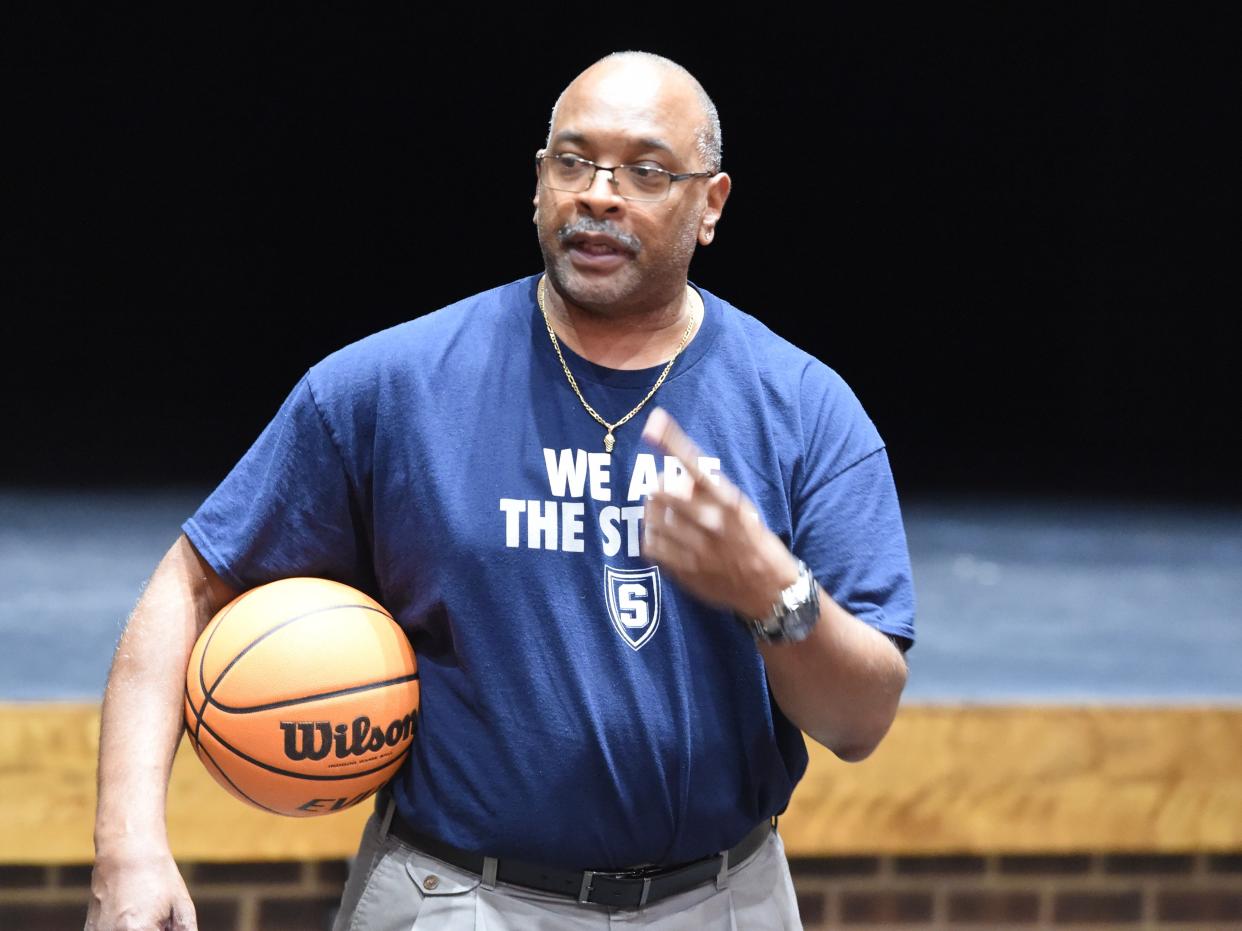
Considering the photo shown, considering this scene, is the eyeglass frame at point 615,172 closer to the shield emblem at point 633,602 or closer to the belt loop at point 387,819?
the shield emblem at point 633,602

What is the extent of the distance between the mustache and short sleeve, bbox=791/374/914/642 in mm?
325

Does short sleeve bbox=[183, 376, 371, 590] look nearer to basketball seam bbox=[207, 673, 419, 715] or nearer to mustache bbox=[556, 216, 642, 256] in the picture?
basketball seam bbox=[207, 673, 419, 715]

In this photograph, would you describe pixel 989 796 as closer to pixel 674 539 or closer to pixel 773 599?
pixel 773 599

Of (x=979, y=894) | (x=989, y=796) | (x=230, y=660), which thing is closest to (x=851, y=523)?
(x=230, y=660)

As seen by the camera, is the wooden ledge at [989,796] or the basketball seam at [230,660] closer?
the basketball seam at [230,660]

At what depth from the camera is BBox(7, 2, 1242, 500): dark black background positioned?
5.69 m

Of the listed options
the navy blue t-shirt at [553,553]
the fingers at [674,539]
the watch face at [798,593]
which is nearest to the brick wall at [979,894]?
the navy blue t-shirt at [553,553]

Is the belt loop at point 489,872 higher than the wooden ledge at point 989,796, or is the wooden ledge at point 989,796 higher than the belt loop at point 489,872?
the belt loop at point 489,872

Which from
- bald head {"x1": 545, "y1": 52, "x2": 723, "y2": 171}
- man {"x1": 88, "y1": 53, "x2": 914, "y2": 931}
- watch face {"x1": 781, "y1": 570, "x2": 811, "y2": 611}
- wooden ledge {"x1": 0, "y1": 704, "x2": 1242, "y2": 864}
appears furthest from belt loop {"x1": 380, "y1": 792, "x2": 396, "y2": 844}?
wooden ledge {"x1": 0, "y1": 704, "x2": 1242, "y2": 864}

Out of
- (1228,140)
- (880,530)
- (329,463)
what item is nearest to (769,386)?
(880,530)

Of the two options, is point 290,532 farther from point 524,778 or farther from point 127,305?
point 127,305

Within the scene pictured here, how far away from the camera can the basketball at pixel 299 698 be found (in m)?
1.96

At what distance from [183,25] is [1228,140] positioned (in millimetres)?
3773

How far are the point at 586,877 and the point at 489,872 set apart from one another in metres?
0.12
